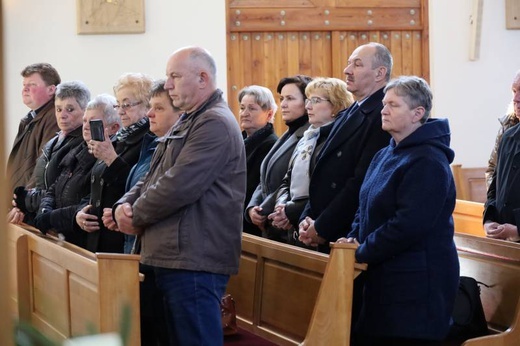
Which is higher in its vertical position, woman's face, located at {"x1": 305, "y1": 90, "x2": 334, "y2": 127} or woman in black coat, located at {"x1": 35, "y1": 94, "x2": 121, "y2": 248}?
woman's face, located at {"x1": 305, "y1": 90, "x2": 334, "y2": 127}

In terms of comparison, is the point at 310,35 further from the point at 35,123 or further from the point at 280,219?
the point at 280,219

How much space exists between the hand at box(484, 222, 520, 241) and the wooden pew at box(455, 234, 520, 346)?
0.73 ft

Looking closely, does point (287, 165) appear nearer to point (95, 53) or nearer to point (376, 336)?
point (376, 336)

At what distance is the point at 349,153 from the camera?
146 inches

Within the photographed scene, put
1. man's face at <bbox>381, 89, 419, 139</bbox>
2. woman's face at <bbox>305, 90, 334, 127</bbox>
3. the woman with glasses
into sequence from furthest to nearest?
the woman with glasses → woman's face at <bbox>305, 90, 334, 127</bbox> → man's face at <bbox>381, 89, 419, 139</bbox>

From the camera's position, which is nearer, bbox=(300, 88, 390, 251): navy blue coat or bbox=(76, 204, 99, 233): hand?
bbox=(300, 88, 390, 251): navy blue coat

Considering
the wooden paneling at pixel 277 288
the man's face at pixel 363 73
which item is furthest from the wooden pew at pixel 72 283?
the man's face at pixel 363 73

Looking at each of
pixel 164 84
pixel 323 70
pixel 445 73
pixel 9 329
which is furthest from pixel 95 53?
pixel 9 329

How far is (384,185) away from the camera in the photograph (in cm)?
322

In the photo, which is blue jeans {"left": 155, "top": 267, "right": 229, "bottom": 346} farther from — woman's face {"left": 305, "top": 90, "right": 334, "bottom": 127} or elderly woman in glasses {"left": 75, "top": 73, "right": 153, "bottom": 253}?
woman's face {"left": 305, "top": 90, "right": 334, "bottom": 127}

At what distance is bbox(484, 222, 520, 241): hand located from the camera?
407 cm

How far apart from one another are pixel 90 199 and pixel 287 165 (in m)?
1.01

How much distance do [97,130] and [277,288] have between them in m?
1.10

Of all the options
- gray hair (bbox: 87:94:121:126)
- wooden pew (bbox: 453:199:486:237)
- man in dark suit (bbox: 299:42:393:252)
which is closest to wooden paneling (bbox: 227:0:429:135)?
wooden pew (bbox: 453:199:486:237)
